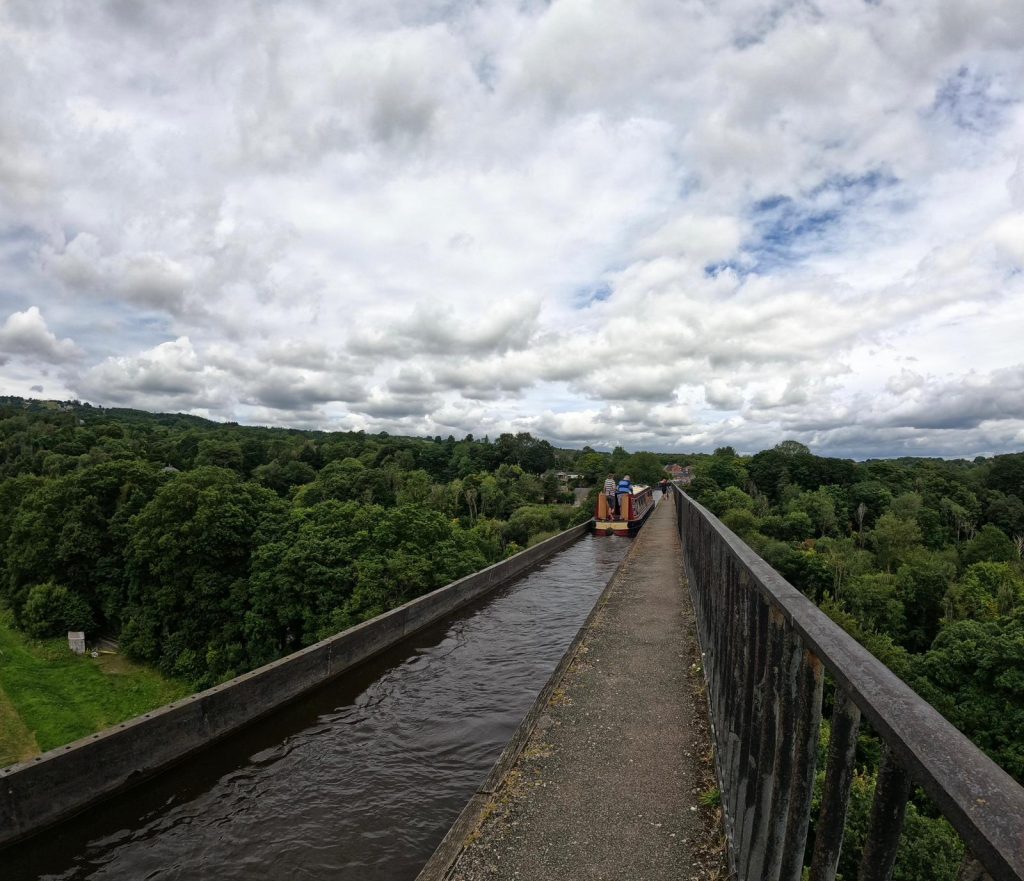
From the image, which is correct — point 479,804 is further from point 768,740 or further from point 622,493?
point 622,493

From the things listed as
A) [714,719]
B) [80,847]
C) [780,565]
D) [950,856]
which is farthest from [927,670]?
[80,847]

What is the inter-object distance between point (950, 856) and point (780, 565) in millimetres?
35242

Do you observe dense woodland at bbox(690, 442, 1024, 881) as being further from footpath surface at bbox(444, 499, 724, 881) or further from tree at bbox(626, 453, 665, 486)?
tree at bbox(626, 453, 665, 486)

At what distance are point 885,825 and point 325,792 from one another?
5.23 meters

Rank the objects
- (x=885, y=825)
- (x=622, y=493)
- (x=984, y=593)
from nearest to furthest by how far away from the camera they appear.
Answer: (x=885, y=825) < (x=622, y=493) < (x=984, y=593)

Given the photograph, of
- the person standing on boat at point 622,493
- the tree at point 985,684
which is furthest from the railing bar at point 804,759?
the person standing on boat at point 622,493

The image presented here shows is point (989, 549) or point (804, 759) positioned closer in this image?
point (804, 759)

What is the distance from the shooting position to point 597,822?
3887 mm

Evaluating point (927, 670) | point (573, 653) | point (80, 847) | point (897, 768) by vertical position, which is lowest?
point (927, 670)

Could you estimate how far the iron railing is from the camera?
0.88m

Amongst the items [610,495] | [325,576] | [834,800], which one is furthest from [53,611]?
[834,800]

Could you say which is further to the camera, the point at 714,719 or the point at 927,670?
the point at 927,670

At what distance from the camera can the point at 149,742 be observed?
544 cm

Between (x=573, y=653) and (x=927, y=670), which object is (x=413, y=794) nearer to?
(x=573, y=653)
